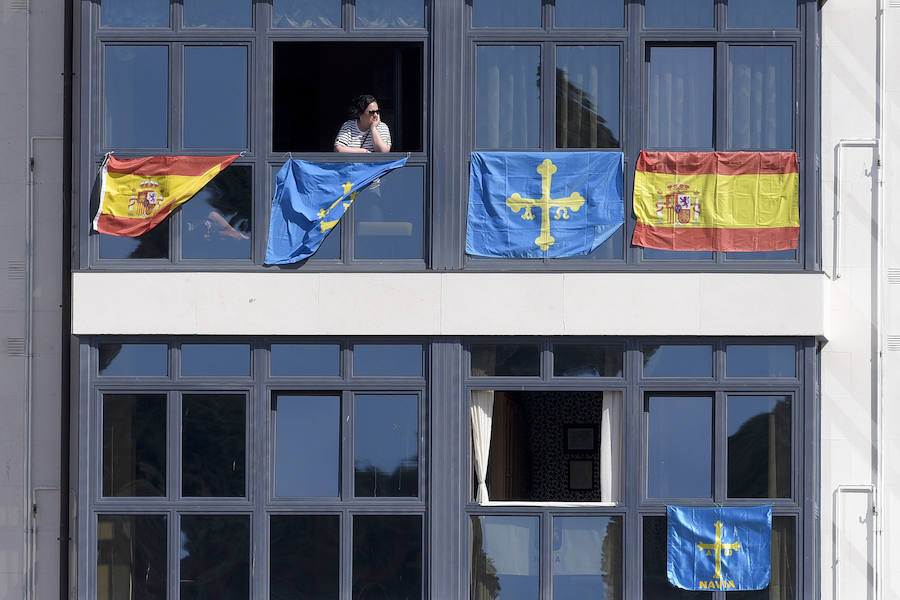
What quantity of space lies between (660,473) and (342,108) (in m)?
7.63

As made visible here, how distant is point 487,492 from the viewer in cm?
1433

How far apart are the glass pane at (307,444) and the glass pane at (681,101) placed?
458 centimetres

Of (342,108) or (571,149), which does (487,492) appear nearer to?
(571,149)

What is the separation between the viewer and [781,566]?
13.8m

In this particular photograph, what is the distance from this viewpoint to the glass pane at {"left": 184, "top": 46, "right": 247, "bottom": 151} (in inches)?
559

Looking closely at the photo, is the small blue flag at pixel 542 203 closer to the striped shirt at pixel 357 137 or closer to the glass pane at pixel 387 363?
the striped shirt at pixel 357 137

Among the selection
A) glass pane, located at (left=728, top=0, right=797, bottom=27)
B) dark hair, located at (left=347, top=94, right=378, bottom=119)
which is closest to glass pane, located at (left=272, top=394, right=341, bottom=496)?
dark hair, located at (left=347, top=94, right=378, bottom=119)

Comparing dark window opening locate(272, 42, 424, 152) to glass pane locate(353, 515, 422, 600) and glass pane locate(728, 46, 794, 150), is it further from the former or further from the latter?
glass pane locate(353, 515, 422, 600)

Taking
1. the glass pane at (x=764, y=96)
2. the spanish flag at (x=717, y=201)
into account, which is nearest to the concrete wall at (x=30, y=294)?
the spanish flag at (x=717, y=201)

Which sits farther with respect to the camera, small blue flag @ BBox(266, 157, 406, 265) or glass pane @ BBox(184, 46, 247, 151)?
glass pane @ BBox(184, 46, 247, 151)

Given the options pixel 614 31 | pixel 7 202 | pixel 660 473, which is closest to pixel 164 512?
pixel 7 202

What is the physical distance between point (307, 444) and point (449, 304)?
2.15 m

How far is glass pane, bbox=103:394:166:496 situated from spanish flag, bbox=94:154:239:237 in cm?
184

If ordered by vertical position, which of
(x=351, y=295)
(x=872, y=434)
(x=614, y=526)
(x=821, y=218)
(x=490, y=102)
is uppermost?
(x=490, y=102)
